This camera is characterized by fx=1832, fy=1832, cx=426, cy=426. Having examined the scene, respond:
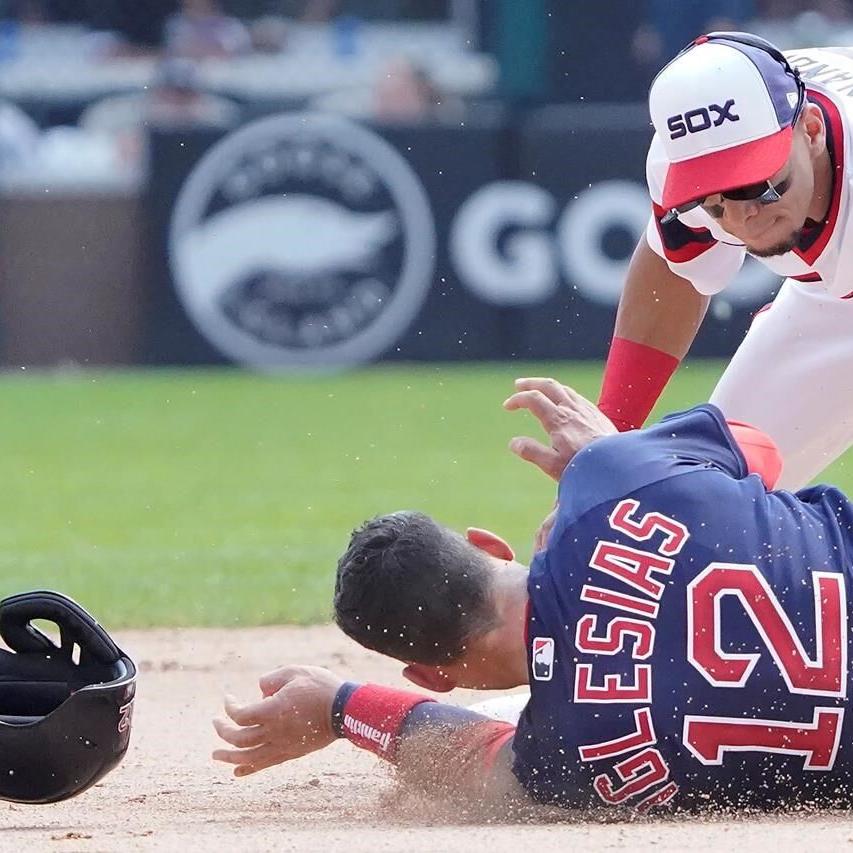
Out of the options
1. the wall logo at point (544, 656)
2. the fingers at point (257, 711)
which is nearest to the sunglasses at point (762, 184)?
the wall logo at point (544, 656)

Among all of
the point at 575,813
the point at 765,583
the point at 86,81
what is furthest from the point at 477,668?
the point at 86,81

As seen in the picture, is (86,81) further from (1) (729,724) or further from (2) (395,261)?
(1) (729,724)

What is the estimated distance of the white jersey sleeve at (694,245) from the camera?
4242mm

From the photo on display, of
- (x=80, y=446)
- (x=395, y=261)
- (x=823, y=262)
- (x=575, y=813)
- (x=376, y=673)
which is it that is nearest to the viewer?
(x=575, y=813)

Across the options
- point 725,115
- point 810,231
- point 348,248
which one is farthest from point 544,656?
point 348,248

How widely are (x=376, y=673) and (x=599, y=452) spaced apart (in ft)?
7.74

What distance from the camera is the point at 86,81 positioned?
1475 cm

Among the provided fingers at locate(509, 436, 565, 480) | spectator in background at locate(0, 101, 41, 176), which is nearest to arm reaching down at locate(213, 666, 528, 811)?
fingers at locate(509, 436, 565, 480)

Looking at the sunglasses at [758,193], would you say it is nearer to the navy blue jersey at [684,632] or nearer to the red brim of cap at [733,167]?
the red brim of cap at [733,167]

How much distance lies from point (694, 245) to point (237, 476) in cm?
558

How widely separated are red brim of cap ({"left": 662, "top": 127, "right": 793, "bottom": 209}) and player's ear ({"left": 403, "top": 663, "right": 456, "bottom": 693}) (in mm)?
1093

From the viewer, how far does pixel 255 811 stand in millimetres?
3809

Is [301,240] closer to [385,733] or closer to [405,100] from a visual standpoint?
[405,100]

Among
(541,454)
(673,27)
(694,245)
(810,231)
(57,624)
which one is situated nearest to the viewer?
(541,454)
